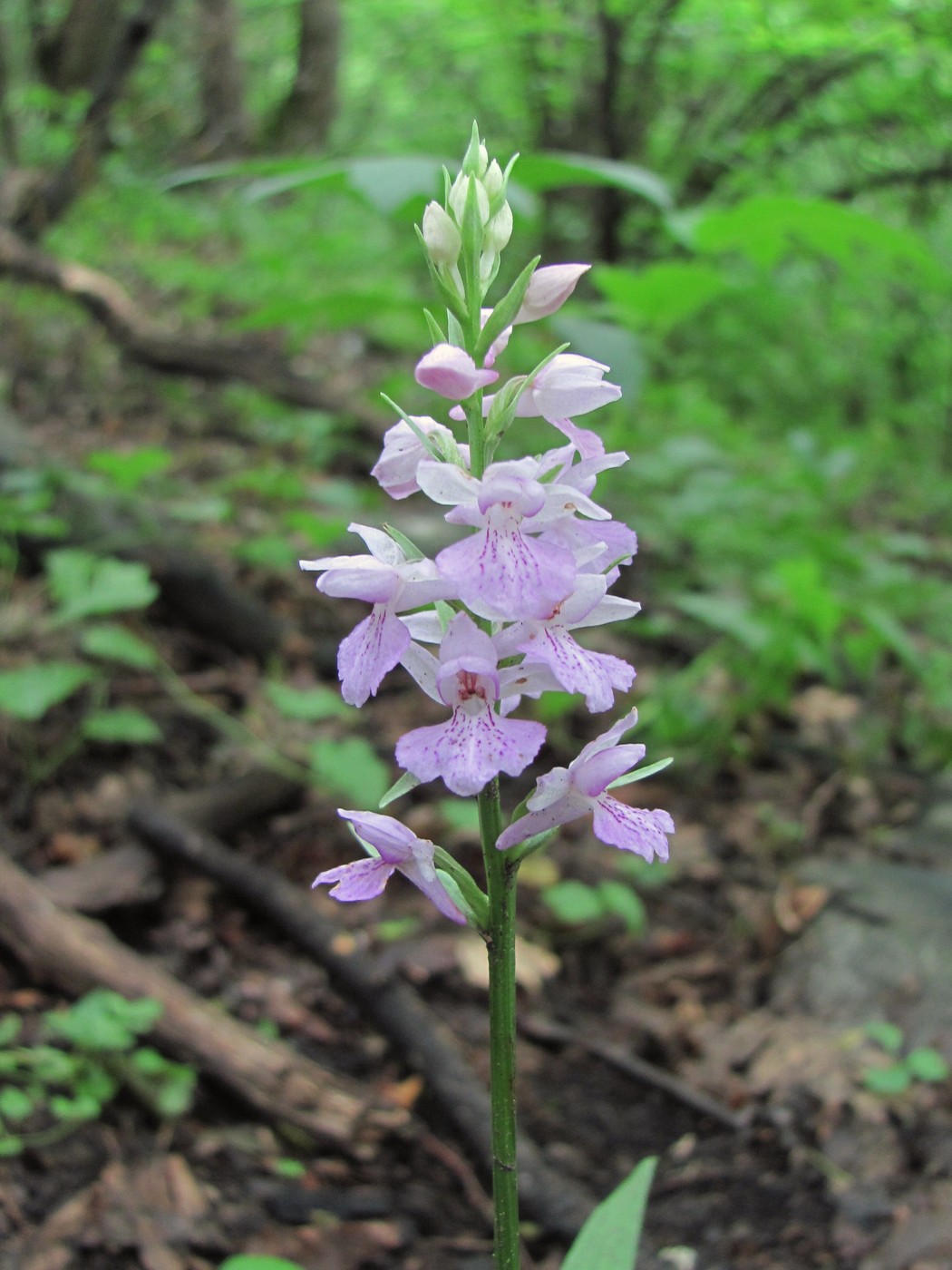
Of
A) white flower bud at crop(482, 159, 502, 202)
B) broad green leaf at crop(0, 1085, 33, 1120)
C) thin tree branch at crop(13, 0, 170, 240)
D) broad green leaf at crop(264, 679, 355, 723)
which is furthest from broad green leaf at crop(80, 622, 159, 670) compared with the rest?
thin tree branch at crop(13, 0, 170, 240)

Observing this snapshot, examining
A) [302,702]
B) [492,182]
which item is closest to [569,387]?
[492,182]

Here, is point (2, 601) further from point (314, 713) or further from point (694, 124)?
point (694, 124)

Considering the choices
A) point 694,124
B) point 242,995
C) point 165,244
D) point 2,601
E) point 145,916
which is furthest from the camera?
point 165,244

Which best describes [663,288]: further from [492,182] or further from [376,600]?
[376,600]

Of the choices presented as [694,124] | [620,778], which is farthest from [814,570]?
[694,124]

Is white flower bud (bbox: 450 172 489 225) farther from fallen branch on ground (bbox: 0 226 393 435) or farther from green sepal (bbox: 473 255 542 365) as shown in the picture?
fallen branch on ground (bbox: 0 226 393 435)

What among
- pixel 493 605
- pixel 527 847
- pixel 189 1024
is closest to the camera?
pixel 493 605
